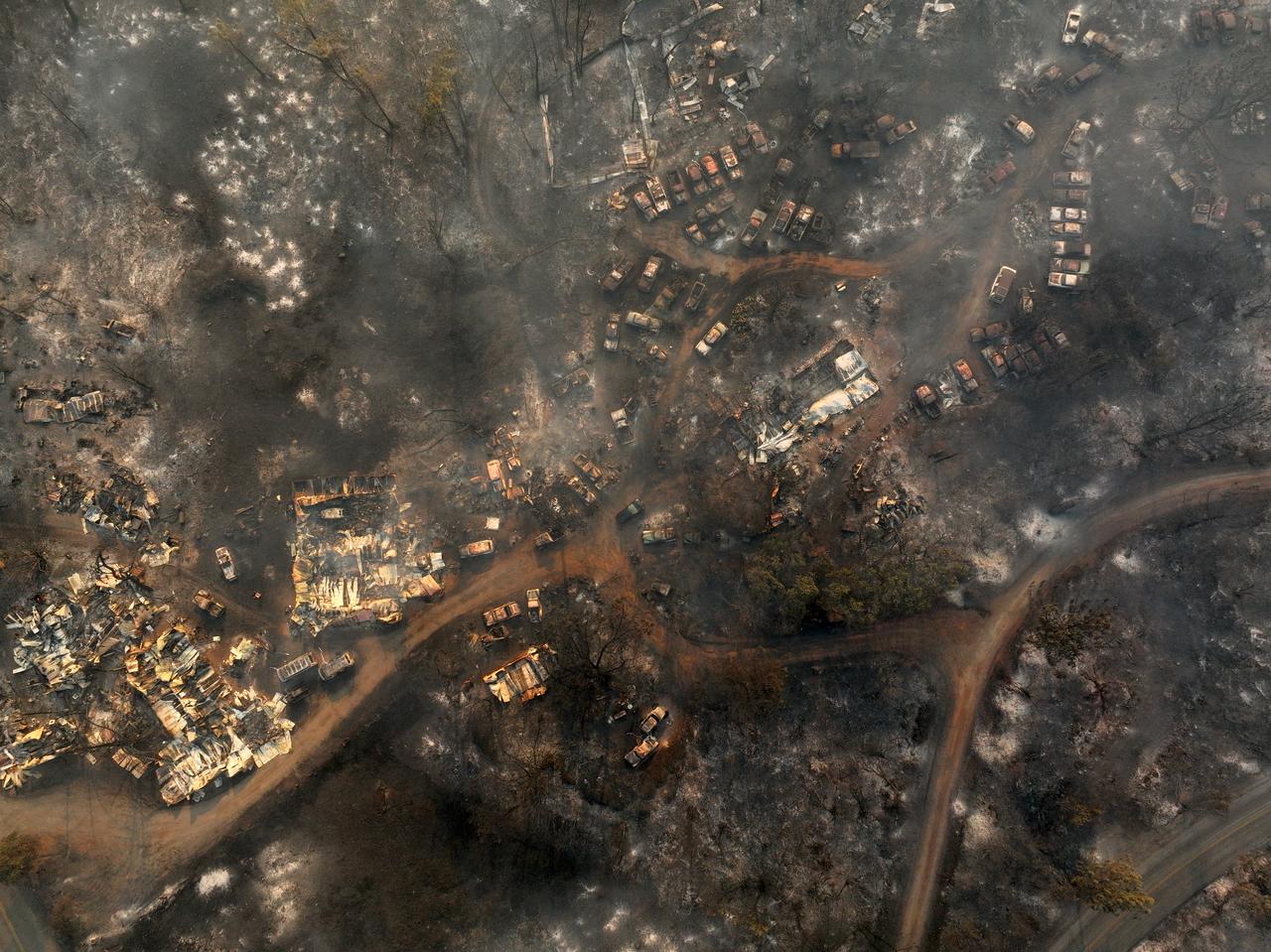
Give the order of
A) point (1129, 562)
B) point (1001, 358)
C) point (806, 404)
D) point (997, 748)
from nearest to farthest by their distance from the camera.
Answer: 1. point (997, 748)
2. point (1129, 562)
3. point (1001, 358)
4. point (806, 404)

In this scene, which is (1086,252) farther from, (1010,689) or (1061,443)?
(1010,689)

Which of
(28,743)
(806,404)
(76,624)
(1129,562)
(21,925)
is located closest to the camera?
(21,925)

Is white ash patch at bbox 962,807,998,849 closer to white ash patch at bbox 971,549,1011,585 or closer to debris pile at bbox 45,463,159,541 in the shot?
white ash patch at bbox 971,549,1011,585

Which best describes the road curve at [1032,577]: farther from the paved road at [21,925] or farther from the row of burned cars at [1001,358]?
the paved road at [21,925]

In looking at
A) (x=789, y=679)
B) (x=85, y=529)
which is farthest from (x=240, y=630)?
(x=789, y=679)

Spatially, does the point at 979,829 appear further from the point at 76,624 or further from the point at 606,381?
the point at 76,624

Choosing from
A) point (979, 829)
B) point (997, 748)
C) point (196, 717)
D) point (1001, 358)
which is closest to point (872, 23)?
point (1001, 358)

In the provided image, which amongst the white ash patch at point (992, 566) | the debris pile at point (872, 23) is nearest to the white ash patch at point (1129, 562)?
the white ash patch at point (992, 566)
